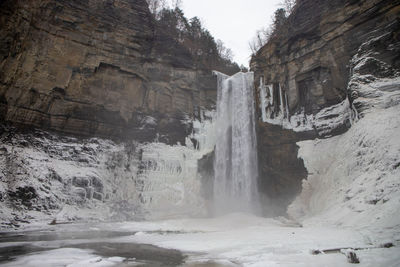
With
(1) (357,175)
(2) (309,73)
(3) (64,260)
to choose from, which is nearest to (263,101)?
(2) (309,73)

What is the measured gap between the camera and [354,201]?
11.3 m

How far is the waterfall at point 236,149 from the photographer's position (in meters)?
19.8

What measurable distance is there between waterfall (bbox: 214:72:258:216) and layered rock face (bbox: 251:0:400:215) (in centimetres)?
85

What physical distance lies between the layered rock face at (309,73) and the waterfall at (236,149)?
2.78 ft

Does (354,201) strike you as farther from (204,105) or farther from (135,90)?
(135,90)

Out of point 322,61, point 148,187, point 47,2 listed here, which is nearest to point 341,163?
point 322,61

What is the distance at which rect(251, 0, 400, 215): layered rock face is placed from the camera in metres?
15.9

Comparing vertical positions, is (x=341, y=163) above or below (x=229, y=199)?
above

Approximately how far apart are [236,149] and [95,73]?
39.8ft

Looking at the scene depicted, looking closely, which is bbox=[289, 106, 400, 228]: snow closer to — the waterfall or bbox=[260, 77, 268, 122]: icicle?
the waterfall

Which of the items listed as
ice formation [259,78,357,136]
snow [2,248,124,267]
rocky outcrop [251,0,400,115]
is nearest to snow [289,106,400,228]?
ice formation [259,78,357,136]

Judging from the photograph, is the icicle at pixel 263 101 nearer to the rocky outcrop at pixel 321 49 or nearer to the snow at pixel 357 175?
the rocky outcrop at pixel 321 49

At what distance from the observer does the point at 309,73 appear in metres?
19.8

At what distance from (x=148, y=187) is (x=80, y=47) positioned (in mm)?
11235
